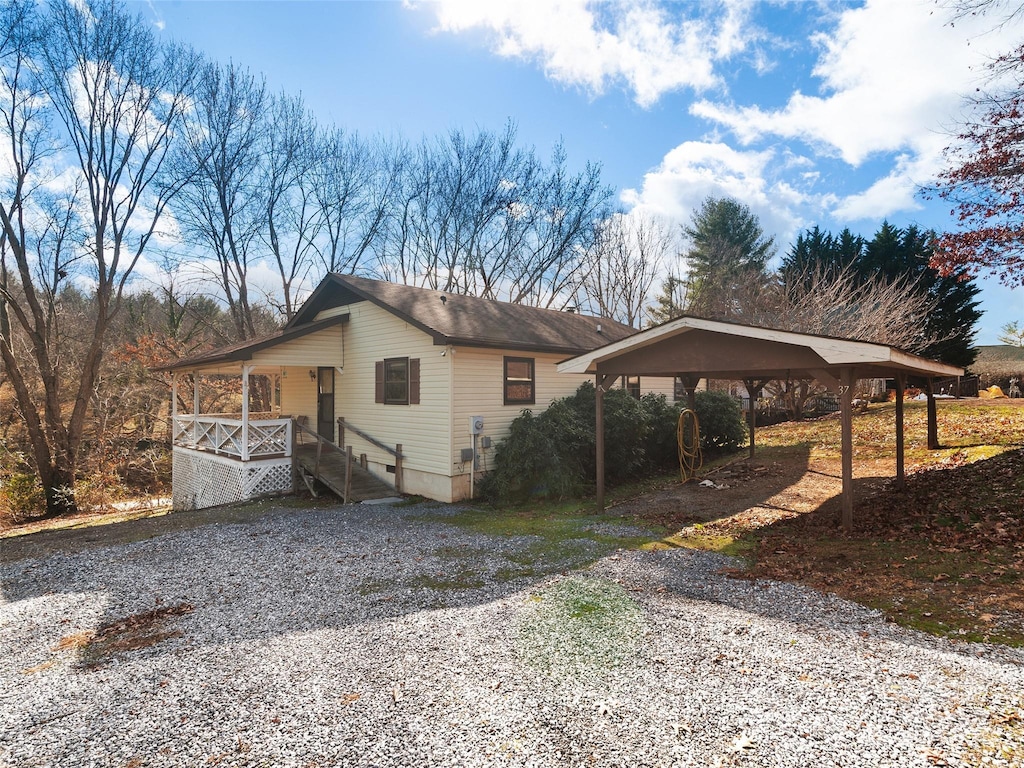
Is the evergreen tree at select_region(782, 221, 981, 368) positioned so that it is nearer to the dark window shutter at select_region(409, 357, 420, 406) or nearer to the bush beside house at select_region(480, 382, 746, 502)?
the bush beside house at select_region(480, 382, 746, 502)

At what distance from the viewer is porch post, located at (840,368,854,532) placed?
268 inches

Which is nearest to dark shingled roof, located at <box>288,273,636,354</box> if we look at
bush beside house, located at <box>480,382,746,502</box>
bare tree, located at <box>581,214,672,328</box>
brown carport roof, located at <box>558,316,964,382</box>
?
bush beside house, located at <box>480,382,746,502</box>

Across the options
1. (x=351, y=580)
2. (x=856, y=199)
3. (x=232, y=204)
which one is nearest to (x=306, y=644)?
(x=351, y=580)

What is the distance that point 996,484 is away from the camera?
27.8 ft

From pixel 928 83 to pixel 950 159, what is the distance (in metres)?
1.46

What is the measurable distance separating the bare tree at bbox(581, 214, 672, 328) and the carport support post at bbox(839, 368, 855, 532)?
25.5m

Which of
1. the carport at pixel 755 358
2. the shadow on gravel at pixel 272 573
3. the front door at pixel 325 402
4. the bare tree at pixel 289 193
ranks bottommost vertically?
the shadow on gravel at pixel 272 573

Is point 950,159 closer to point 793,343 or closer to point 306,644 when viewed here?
point 793,343

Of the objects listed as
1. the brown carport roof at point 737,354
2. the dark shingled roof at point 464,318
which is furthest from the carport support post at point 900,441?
the dark shingled roof at point 464,318

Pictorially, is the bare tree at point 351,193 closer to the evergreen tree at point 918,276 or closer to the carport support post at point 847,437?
the evergreen tree at point 918,276

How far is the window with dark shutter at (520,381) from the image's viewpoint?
12.0 m

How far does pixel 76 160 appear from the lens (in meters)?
16.4

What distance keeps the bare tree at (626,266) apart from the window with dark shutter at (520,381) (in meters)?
20.5

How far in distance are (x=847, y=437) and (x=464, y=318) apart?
815 cm
